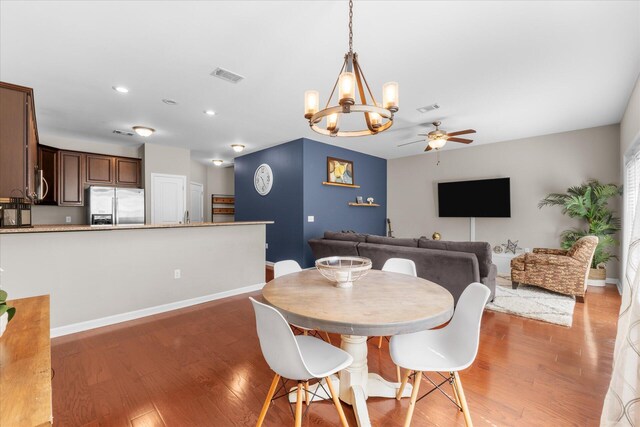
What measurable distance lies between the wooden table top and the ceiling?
75.9 inches

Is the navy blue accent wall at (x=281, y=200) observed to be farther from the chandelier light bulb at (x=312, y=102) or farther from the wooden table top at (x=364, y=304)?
the wooden table top at (x=364, y=304)

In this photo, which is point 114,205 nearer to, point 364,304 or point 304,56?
point 304,56

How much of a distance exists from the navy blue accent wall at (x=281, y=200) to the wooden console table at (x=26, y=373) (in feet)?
14.5

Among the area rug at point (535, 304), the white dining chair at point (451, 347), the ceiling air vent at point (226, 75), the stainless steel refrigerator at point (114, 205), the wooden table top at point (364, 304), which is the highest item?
the ceiling air vent at point (226, 75)

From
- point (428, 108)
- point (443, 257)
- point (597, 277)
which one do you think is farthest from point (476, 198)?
point (443, 257)

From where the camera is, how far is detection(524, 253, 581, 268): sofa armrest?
3863 millimetres

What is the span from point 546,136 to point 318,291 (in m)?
5.92

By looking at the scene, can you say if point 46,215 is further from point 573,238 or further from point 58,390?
point 573,238

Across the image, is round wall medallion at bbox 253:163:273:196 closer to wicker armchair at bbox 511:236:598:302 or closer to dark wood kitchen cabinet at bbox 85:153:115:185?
dark wood kitchen cabinet at bbox 85:153:115:185

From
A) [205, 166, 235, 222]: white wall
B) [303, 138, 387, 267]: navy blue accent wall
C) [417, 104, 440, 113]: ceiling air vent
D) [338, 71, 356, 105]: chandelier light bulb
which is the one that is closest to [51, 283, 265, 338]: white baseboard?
[303, 138, 387, 267]: navy blue accent wall

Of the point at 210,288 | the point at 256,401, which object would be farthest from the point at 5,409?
the point at 210,288

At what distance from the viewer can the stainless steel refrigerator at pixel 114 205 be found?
516 cm

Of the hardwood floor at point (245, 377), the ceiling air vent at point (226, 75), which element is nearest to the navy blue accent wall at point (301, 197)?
the ceiling air vent at point (226, 75)

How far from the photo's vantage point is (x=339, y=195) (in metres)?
6.32
